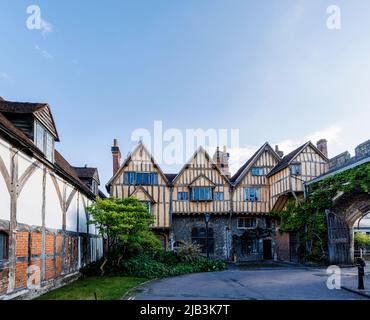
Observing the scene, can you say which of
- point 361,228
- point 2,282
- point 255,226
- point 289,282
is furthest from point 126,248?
point 361,228

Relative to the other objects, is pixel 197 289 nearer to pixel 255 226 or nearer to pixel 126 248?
pixel 126 248

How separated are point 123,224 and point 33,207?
5.97 m

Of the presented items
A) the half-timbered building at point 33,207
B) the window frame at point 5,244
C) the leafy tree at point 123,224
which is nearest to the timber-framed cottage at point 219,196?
the leafy tree at point 123,224

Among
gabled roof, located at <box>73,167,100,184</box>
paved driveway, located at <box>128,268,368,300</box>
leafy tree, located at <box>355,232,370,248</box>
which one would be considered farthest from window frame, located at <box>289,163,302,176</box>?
gabled roof, located at <box>73,167,100,184</box>

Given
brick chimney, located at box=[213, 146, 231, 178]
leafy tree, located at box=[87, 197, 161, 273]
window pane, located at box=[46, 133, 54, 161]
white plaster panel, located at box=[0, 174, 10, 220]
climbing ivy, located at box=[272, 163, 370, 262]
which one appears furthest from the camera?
brick chimney, located at box=[213, 146, 231, 178]

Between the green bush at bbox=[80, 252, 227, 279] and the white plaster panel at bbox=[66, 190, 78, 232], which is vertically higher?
the white plaster panel at bbox=[66, 190, 78, 232]

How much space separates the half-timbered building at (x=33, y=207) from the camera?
850 centimetres

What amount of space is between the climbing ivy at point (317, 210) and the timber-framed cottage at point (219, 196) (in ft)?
6.47

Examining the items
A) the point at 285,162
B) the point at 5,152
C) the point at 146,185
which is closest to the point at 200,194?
the point at 146,185

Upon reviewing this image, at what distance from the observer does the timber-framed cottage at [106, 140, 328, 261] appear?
24.7 meters

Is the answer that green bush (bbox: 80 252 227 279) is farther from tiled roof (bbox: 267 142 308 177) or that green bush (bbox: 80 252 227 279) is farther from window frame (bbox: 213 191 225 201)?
tiled roof (bbox: 267 142 308 177)

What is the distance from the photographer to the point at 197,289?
1180 cm

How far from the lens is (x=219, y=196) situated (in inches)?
1022
